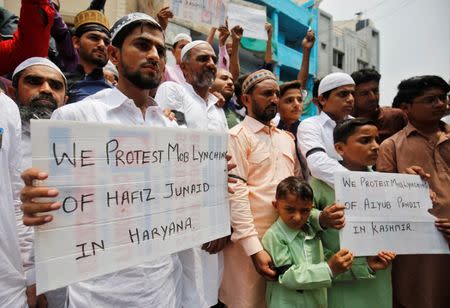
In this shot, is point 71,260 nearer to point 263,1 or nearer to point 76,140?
point 76,140

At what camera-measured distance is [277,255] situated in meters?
2.41

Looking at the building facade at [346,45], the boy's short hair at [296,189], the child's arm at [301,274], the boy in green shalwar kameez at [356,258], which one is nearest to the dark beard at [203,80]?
the boy in green shalwar kameez at [356,258]

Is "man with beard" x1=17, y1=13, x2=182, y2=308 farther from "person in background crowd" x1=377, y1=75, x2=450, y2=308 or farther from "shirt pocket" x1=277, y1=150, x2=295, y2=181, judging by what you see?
"person in background crowd" x1=377, y1=75, x2=450, y2=308

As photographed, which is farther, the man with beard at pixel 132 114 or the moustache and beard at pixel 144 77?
the moustache and beard at pixel 144 77

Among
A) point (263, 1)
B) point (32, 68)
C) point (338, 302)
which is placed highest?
point (263, 1)

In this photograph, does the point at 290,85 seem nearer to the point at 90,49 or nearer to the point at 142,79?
the point at 90,49

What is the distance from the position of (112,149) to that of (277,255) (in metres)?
1.42

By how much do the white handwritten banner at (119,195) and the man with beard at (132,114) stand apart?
21cm

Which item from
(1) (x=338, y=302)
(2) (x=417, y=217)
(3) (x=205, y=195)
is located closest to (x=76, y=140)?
(3) (x=205, y=195)

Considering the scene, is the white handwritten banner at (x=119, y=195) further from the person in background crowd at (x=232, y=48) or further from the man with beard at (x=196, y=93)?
the person in background crowd at (x=232, y=48)

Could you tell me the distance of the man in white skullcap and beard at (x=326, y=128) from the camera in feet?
8.84

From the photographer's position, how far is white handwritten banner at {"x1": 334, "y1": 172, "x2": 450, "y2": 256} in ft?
7.79

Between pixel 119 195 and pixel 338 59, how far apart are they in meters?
29.1

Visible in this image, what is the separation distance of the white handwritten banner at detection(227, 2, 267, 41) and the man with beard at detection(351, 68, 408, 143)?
2.74m
